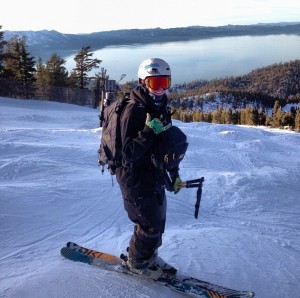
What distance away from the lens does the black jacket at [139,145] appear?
9.94ft

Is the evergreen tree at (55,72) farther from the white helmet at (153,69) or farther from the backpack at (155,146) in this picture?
the white helmet at (153,69)

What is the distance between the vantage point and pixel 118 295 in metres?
3.37

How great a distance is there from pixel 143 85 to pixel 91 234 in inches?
102

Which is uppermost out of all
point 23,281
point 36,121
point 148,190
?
point 148,190

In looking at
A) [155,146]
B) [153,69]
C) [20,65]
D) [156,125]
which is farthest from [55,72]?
[156,125]

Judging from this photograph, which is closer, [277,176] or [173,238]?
[173,238]

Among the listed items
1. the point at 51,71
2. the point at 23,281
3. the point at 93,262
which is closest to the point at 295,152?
the point at 93,262

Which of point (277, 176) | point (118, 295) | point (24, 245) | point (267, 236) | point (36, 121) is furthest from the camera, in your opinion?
point (36, 121)

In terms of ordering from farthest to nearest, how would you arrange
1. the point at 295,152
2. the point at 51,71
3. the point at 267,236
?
1. the point at 51,71
2. the point at 295,152
3. the point at 267,236

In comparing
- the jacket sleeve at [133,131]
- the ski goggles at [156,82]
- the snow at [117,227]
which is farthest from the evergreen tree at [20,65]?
the jacket sleeve at [133,131]

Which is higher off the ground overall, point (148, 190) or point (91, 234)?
point (148, 190)

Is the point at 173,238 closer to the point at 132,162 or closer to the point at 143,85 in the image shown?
the point at 132,162

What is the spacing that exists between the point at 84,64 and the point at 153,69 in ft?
136

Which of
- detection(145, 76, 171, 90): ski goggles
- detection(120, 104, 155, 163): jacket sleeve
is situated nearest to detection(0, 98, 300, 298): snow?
detection(120, 104, 155, 163): jacket sleeve
